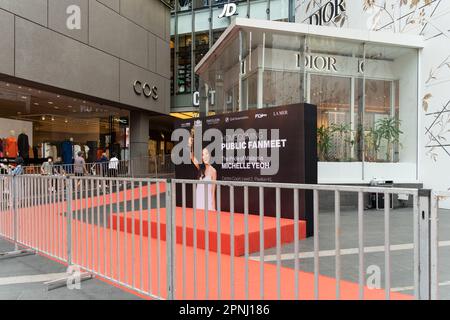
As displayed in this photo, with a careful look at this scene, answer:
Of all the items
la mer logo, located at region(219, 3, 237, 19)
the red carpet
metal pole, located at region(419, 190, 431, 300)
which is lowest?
the red carpet

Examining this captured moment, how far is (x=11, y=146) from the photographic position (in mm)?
17391

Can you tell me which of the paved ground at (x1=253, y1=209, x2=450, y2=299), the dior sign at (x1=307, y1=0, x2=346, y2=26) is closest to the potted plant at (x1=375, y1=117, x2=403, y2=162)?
the paved ground at (x1=253, y1=209, x2=450, y2=299)

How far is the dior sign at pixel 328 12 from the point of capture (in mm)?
14472

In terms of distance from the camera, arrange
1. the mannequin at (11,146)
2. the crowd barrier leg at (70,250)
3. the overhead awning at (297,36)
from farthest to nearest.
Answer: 1. the mannequin at (11,146)
2. the overhead awning at (297,36)
3. the crowd barrier leg at (70,250)

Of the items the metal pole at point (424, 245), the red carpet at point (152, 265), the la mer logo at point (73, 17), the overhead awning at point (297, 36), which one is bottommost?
the red carpet at point (152, 265)

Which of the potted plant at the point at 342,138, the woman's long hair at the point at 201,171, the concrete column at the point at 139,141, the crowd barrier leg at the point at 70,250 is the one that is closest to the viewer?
the crowd barrier leg at the point at 70,250

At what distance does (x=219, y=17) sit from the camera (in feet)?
78.1

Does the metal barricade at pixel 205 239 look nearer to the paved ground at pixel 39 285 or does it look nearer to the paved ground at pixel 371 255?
the paved ground at pixel 371 255

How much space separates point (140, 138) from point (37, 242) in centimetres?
1517

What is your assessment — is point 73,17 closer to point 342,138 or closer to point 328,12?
point 328,12

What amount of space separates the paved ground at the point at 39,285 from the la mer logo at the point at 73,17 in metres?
11.6

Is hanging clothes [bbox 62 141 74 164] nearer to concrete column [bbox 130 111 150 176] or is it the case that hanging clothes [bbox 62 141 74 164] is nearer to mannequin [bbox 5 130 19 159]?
mannequin [bbox 5 130 19 159]

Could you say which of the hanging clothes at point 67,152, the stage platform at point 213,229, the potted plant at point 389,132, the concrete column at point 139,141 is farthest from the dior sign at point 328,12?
the hanging clothes at point 67,152

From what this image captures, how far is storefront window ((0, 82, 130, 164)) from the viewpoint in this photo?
52.9 ft
